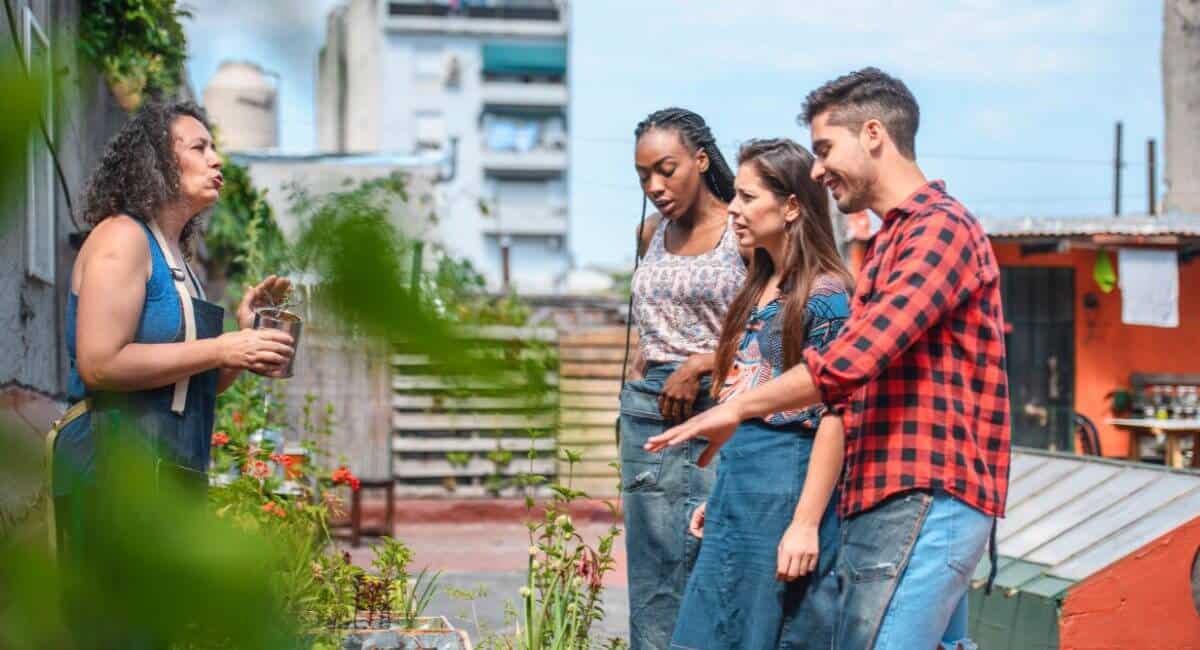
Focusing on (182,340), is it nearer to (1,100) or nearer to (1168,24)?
(1,100)

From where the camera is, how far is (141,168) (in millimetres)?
1457

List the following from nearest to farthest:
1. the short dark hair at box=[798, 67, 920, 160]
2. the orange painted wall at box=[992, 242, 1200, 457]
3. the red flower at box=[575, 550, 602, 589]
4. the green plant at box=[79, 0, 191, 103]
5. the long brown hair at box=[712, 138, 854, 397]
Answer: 1. the green plant at box=[79, 0, 191, 103]
2. the short dark hair at box=[798, 67, 920, 160]
3. the long brown hair at box=[712, 138, 854, 397]
4. the red flower at box=[575, 550, 602, 589]
5. the orange painted wall at box=[992, 242, 1200, 457]

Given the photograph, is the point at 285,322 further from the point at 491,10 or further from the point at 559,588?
the point at 559,588

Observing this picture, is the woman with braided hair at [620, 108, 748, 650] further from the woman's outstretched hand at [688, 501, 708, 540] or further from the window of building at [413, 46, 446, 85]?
the window of building at [413, 46, 446, 85]

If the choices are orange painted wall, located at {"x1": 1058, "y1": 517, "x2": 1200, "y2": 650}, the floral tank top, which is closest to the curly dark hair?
the floral tank top

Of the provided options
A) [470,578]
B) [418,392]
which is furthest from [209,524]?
[470,578]

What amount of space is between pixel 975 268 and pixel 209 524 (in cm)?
170

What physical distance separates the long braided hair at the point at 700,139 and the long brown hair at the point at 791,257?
18cm

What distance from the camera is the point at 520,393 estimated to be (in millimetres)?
490

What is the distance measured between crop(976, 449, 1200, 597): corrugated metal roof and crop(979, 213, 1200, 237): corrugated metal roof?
6002mm

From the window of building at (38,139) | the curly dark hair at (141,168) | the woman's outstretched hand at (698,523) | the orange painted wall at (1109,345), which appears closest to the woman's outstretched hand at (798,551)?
the woman's outstretched hand at (698,523)

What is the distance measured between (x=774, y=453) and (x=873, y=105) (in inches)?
26.0

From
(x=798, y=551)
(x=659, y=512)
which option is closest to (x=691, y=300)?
(x=659, y=512)

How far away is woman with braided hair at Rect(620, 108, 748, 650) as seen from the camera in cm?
278
